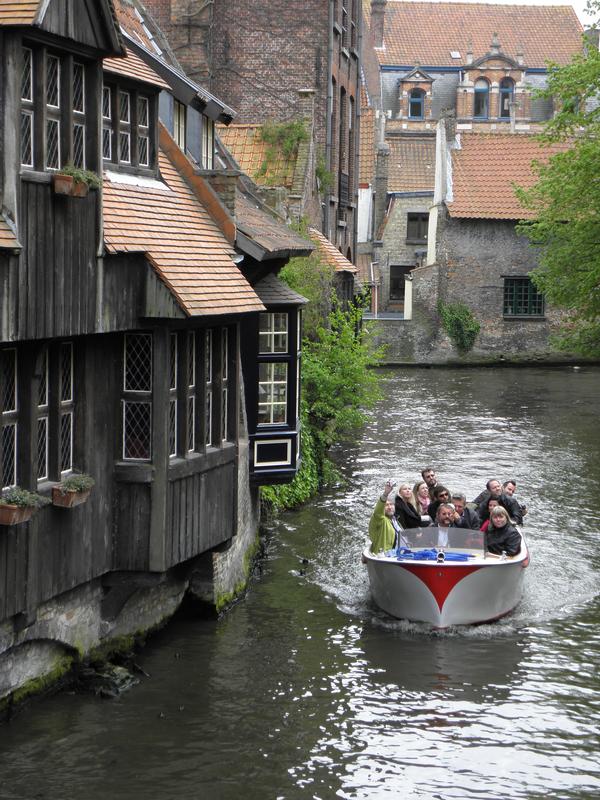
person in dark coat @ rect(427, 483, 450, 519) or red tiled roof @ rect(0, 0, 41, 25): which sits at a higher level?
red tiled roof @ rect(0, 0, 41, 25)

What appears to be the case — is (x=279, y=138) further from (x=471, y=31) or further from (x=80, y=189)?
(x=471, y=31)

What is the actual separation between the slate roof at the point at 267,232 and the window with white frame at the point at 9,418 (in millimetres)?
5595

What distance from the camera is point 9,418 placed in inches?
418

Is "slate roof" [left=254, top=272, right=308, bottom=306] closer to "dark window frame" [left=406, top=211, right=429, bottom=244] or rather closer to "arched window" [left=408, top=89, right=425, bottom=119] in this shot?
"dark window frame" [left=406, top=211, right=429, bottom=244]

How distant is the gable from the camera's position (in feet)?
34.1

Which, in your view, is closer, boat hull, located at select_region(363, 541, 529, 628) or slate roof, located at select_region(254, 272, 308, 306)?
boat hull, located at select_region(363, 541, 529, 628)

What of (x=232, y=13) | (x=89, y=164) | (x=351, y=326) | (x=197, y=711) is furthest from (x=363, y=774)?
(x=232, y=13)

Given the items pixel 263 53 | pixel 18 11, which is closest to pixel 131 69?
pixel 18 11

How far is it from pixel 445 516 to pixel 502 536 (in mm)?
806

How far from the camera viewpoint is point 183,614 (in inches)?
603

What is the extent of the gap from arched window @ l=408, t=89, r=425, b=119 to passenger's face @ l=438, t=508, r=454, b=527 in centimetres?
5843

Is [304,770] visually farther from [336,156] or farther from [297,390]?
[336,156]

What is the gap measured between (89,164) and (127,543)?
3.68m

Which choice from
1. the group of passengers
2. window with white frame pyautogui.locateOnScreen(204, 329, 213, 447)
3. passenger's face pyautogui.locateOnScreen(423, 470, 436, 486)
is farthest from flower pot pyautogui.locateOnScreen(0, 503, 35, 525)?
passenger's face pyautogui.locateOnScreen(423, 470, 436, 486)
